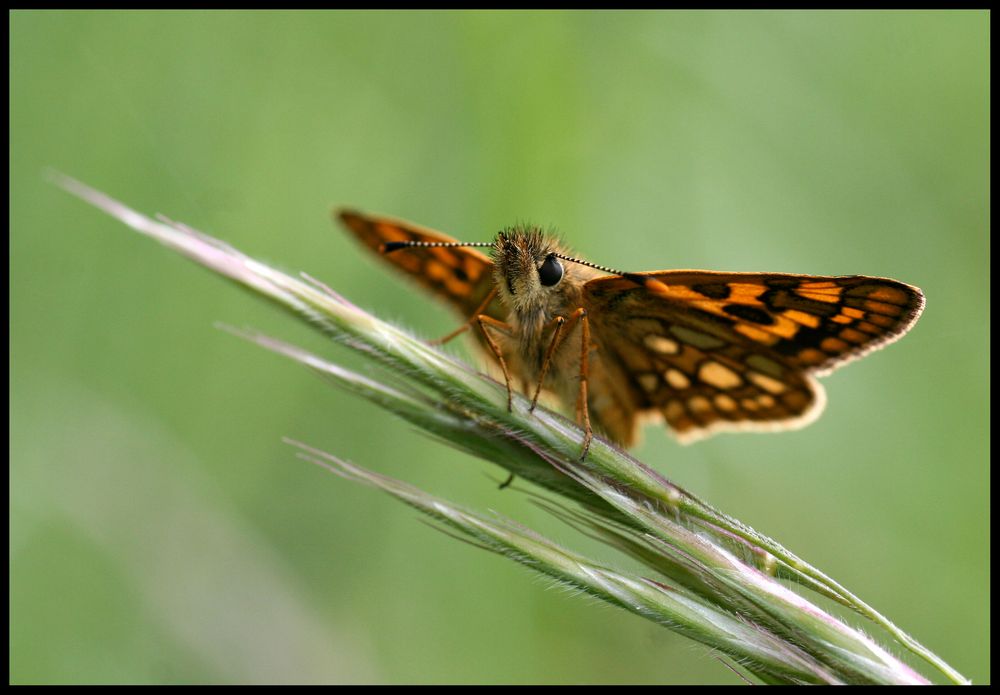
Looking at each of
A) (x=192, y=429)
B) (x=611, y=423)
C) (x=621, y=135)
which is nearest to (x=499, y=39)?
(x=621, y=135)

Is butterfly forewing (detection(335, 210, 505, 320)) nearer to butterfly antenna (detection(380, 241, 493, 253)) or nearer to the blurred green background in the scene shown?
butterfly antenna (detection(380, 241, 493, 253))

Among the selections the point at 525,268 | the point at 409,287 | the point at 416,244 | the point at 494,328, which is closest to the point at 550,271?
the point at 525,268

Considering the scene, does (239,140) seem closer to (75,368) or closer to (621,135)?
(75,368)

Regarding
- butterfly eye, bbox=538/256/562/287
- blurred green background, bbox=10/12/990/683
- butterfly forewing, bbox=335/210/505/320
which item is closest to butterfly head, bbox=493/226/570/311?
butterfly eye, bbox=538/256/562/287

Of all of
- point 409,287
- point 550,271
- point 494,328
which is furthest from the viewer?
point 409,287

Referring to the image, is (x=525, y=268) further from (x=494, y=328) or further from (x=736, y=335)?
(x=736, y=335)

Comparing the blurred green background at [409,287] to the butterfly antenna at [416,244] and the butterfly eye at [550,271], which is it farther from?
the butterfly eye at [550,271]
